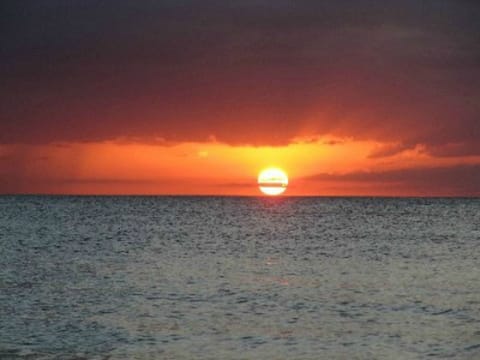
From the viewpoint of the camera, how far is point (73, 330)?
95.0 ft

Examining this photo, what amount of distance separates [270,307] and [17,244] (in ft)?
160

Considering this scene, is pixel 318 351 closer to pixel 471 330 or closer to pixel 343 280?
pixel 471 330

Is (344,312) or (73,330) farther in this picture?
(344,312)

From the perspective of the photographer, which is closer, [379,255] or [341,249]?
[379,255]

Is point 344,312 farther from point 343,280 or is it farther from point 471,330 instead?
point 343,280

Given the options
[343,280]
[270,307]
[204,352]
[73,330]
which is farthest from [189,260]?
[204,352]

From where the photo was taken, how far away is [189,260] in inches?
2277

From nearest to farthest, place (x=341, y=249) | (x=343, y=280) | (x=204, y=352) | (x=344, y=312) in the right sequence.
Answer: (x=204, y=352) → (x=344, y=312) → (x=343, y=280) → (x=341, y=249)

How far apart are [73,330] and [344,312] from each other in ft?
40.6

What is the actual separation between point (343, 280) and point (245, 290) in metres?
7.99

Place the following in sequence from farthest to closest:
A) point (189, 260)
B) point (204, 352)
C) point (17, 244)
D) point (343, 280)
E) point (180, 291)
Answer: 1. point (17, 244)
2. point (189, 260)
3. point (343, 280)
4. point (180, 291)
5. point (204, 352)

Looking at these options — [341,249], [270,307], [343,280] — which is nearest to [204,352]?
[270,307]

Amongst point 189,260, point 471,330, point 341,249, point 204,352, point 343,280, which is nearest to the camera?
point 204,352

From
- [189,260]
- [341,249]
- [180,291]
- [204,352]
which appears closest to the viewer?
[204,352]
